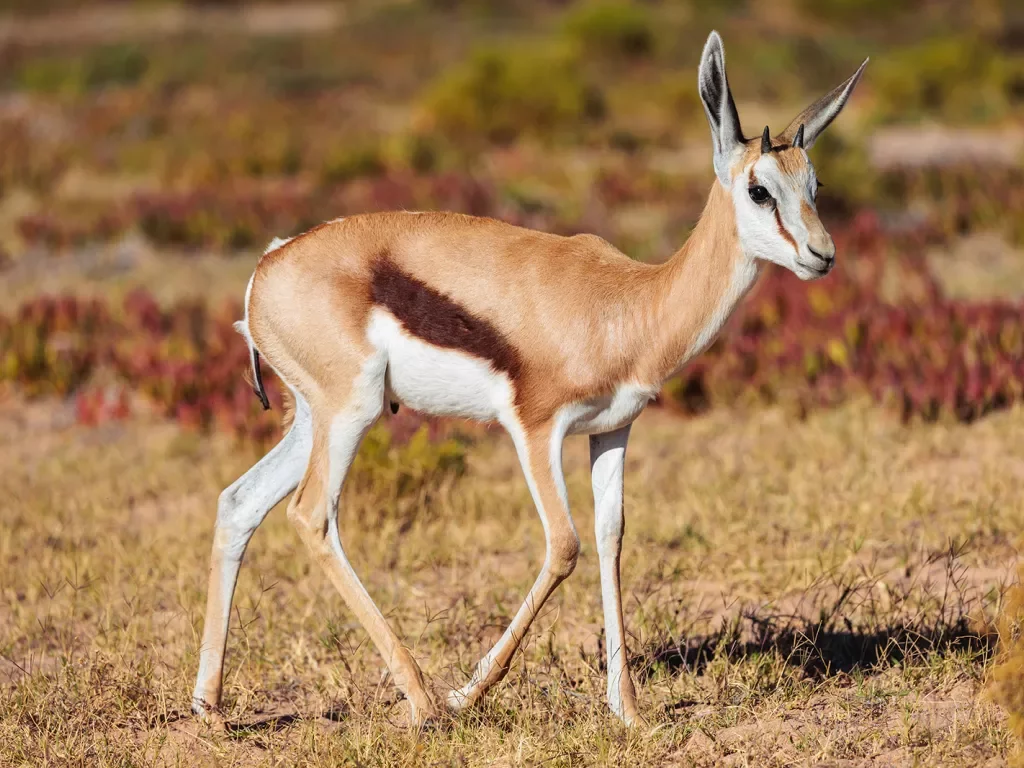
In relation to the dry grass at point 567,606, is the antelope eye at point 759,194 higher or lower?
higher

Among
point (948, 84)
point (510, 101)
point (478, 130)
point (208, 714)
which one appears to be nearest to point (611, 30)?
point (948, 84)

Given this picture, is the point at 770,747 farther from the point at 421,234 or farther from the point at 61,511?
the point at 61,511

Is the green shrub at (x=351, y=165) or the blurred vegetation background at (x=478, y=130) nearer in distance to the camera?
the blurred vegetation background at (x=478, y=130)

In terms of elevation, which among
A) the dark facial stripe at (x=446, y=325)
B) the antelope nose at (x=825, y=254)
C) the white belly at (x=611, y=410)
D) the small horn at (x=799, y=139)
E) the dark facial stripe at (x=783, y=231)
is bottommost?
the white belly at (x=611, y=410)

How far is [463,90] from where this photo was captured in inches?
830

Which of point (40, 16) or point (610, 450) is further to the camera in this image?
point (40, 16)

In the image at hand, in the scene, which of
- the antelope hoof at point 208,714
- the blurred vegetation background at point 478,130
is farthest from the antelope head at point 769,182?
the blurred vegetation background at point 478,130

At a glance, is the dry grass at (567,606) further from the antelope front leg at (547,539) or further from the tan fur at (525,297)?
the tan fur at (525,297)

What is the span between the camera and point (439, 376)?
4059 millimetres

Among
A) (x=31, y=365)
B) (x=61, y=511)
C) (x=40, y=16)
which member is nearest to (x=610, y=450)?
(x=61, y=511)

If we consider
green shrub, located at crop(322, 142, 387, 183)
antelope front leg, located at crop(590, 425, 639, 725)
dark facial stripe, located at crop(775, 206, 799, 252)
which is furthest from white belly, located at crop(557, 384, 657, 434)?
green shrub, located at crop(322, 142, 387, 183)

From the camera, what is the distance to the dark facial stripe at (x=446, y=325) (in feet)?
13.2

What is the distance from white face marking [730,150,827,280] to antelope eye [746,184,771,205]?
0.04ft

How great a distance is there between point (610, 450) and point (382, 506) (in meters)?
2.33
